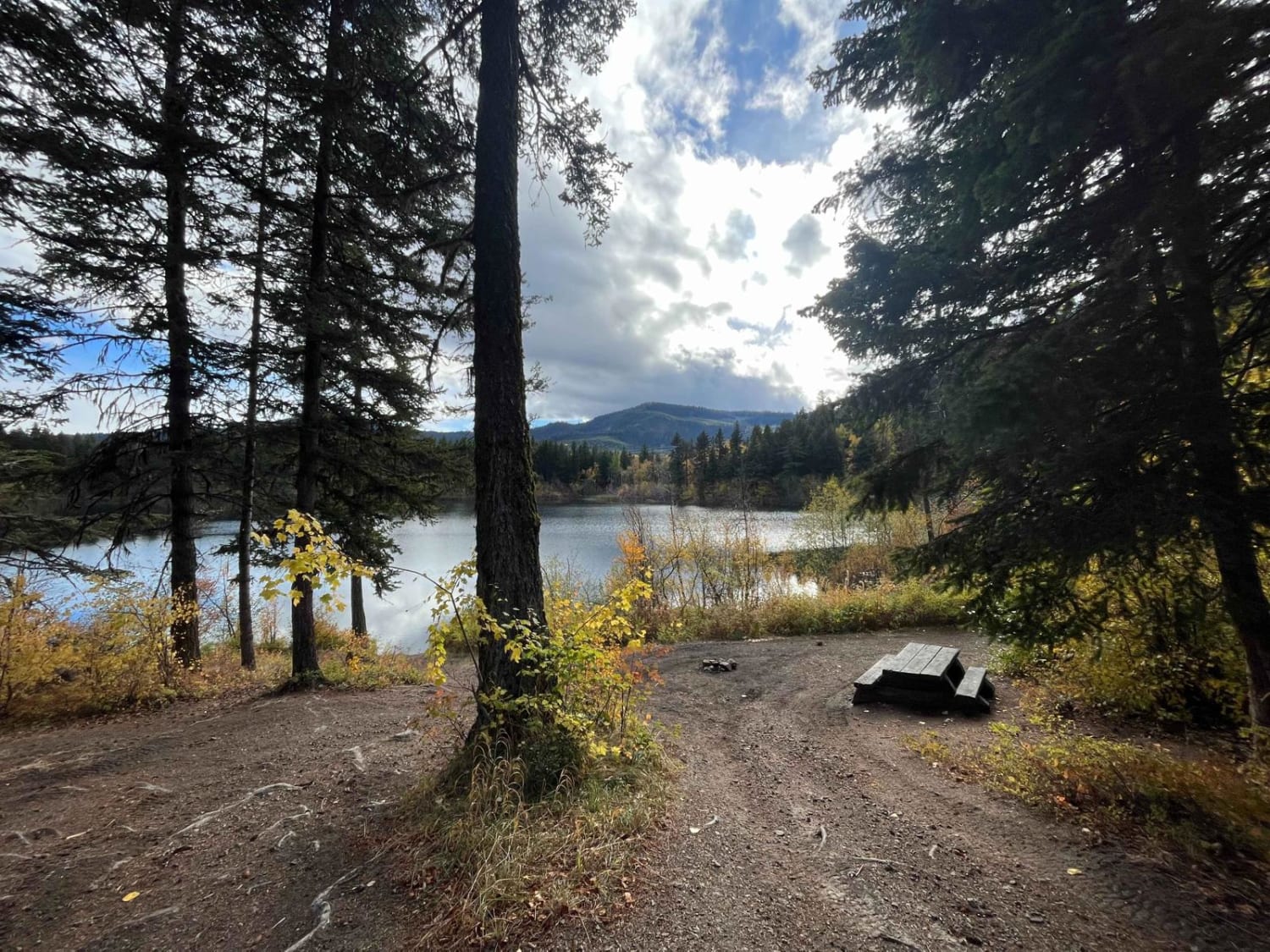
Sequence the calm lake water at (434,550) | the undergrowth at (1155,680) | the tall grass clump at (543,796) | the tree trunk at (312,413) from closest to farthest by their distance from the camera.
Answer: the tall grass clump at (543,796)
the undergrowth at (1155,680)
the tree trunk at (312,413)
the calm lake water at (434,550)

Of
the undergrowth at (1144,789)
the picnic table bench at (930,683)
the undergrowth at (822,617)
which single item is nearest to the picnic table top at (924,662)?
the picnic table bench at (930,683)

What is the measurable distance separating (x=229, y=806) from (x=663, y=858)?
112 inches

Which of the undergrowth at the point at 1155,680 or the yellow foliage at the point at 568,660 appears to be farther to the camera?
the undergrowth at the point at 1155,680

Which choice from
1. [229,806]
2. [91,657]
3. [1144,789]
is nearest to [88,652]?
[91,657]

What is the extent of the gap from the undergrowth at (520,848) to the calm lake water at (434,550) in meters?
1.19

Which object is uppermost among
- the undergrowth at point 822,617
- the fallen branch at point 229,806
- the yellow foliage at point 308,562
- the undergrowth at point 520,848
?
the yellow foliage at point 308,562

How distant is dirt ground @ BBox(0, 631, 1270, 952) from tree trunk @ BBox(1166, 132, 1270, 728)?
165cm

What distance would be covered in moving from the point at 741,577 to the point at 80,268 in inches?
506

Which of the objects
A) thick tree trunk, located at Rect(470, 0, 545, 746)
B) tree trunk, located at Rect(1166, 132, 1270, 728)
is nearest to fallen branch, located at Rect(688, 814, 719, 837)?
thick tree trunk, located at Rect(470, 0, 545, 746)

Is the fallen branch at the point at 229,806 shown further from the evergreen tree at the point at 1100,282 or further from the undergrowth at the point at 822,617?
the undergrowth at the point at 822,617

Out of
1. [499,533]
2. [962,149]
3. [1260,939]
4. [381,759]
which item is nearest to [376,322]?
[499,533]

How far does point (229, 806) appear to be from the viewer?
307 centimetres

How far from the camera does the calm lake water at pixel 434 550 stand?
27.2 feet

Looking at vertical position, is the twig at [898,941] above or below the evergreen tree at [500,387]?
below
